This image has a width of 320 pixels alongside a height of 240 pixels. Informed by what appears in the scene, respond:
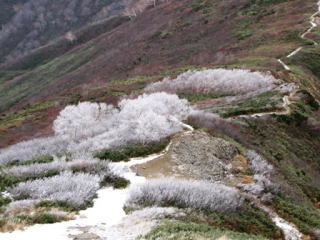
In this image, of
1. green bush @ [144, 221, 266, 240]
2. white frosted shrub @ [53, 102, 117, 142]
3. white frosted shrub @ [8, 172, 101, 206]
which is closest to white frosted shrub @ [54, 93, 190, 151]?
white frosted shrub @ [53, 102, 117, 142]

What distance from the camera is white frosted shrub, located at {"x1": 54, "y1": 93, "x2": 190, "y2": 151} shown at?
17.2 m

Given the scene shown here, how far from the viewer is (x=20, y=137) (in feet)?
128

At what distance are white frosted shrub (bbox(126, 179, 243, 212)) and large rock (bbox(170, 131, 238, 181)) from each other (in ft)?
7.43

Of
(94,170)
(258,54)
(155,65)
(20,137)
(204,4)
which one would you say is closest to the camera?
(94,170)

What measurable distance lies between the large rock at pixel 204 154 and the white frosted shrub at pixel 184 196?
2.26m

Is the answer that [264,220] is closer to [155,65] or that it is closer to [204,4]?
[155,65]

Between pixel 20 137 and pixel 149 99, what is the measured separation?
70.7 ft

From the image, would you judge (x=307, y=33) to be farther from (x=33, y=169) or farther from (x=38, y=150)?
(x=33, y=169)

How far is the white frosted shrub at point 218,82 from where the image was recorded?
34.0 meters

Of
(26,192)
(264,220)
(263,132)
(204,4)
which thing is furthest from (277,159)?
(204,4)

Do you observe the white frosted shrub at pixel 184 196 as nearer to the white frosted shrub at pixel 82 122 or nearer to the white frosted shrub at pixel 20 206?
the white frosted shrub at pixel 20 206

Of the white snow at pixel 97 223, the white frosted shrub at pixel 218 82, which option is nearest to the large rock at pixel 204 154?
the white snow at pixel 97 223

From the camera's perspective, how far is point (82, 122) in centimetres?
2388

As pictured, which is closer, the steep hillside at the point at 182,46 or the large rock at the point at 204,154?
the large rock at the point at 204,154
